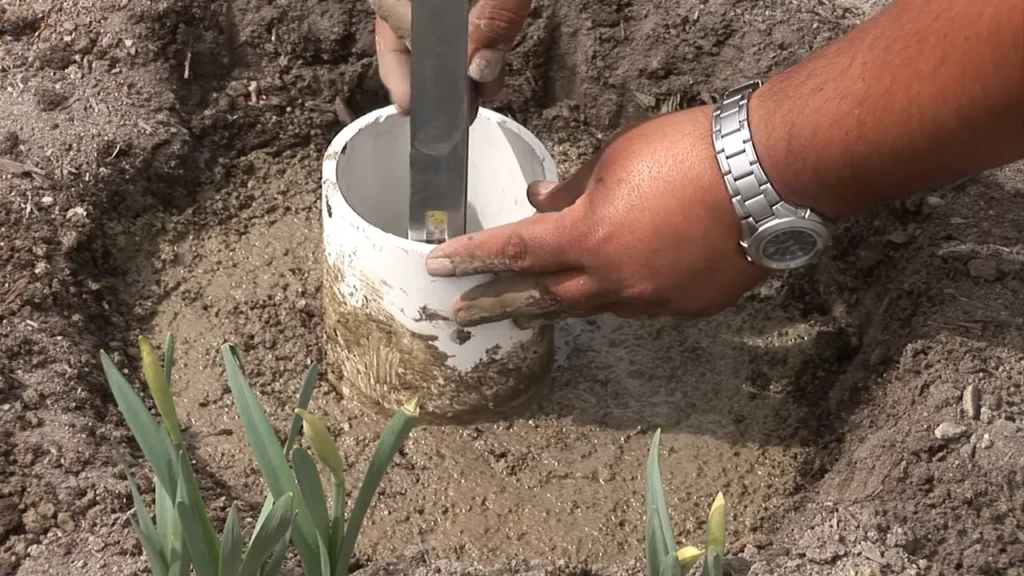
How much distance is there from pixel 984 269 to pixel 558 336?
666 mm

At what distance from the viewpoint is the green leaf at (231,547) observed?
100 cm

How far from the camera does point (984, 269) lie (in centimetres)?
159

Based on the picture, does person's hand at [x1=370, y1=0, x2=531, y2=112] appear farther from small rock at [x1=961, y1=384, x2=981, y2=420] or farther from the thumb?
small rock at [x1=961, y1=384, x2=981, y2=420]

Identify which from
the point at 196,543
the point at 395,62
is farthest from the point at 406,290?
the point at 196,543

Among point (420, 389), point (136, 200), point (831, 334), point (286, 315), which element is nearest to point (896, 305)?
point (831, 334)

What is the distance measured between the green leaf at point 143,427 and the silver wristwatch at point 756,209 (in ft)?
2.21

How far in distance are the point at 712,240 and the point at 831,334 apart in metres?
0.62

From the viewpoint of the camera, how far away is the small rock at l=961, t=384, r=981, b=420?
1400 mm

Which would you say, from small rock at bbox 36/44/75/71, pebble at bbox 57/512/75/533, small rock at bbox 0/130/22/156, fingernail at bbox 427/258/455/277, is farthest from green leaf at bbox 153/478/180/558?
small rock at bbox 36/44/75/71

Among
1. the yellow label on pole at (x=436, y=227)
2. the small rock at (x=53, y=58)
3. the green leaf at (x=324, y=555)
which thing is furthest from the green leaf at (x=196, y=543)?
the small rock at (x=53, y=58)

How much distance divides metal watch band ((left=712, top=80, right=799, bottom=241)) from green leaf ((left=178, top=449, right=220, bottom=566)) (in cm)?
66

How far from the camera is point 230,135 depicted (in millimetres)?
2031

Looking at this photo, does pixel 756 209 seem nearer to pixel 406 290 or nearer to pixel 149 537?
pixel 406 290

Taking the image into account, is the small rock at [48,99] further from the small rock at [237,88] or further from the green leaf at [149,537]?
the green leaf at [149,537]
